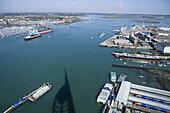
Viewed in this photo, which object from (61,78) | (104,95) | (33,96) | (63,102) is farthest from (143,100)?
(33,96)

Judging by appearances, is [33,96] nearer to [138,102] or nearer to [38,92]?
[38,92]

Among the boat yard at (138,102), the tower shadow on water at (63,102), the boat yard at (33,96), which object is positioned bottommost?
the tower shadow on water at (63,102)

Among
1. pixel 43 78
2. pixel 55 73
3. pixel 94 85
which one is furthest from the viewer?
pixel 55 73

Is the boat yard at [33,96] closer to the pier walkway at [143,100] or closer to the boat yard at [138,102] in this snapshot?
the boat yard at [138,102]

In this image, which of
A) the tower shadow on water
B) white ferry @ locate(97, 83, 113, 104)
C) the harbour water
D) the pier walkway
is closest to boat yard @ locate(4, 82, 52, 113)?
Result: the harbour water

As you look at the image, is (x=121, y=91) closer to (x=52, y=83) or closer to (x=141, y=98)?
(x=141, y=98)

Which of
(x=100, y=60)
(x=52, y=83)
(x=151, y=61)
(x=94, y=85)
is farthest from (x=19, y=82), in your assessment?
(x=151, y=61)

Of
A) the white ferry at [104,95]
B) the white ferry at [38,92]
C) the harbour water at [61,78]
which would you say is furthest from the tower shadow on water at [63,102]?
the white ferry at [104,95]

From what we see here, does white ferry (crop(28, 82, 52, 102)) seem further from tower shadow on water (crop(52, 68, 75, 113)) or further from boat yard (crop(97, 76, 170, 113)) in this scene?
boat yard (crop(97, 76, 170, 113))

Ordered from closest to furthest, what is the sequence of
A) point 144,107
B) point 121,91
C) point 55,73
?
point 144,107
point 121,91
point 55,73
